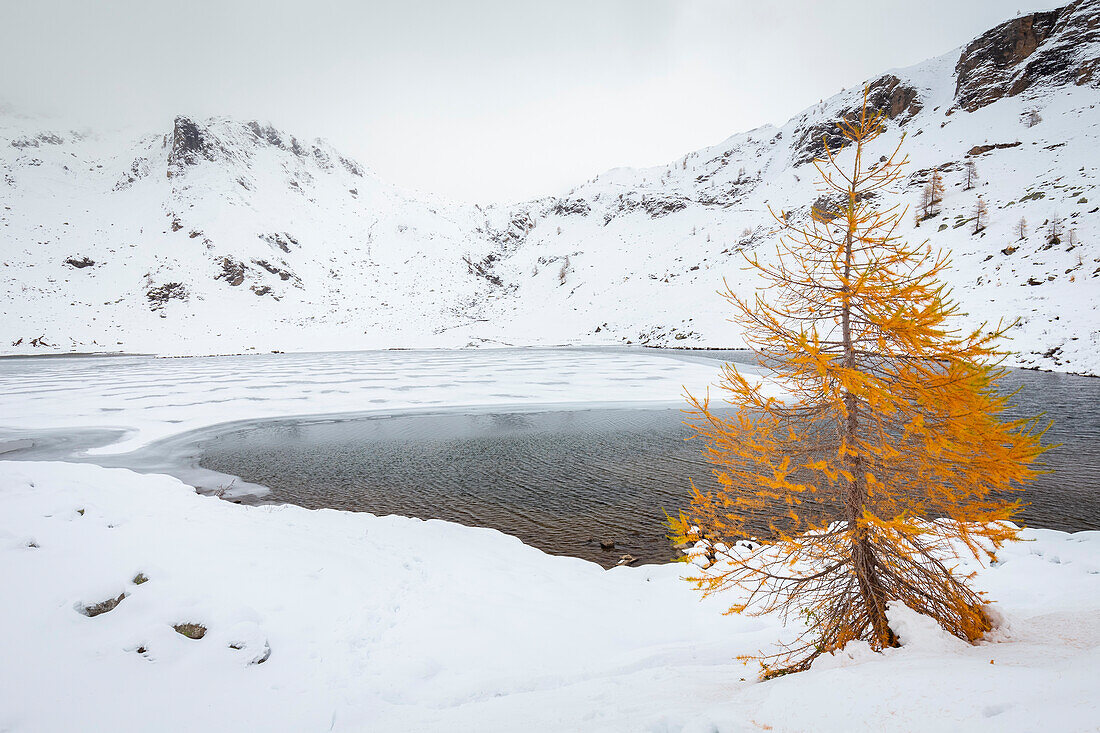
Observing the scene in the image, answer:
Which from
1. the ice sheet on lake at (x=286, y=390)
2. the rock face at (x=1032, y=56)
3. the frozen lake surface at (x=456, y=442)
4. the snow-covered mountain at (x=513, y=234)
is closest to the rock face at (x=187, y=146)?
the snow-covered mountain at (x=513, y=234)

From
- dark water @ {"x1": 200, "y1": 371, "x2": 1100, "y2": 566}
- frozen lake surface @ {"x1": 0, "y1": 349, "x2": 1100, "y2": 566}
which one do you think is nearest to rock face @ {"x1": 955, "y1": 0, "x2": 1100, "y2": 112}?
frozen lake surface @ {"x1": 0, "y1": 349, "x2": 1100, "y2": 566}

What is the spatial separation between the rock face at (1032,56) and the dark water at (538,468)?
7284 cm

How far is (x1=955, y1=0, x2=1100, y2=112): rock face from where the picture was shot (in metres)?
60.4

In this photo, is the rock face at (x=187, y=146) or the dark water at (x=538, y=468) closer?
the dark water at (x=538, y=468)

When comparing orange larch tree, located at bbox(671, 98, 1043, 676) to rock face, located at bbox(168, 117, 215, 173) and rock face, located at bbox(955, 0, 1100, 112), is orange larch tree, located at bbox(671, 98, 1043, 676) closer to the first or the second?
rock face, located at bbox(955, 0, 1100, 112)

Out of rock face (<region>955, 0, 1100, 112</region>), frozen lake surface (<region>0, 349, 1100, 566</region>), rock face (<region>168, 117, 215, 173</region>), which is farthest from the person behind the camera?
rock face (<region>168, 117, 215, 173</region>)

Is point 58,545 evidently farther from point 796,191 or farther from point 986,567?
point 796,191

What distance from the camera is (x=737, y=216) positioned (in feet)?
257

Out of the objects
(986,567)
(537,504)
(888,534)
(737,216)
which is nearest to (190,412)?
(537,504)

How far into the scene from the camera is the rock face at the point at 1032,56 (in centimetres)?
6044

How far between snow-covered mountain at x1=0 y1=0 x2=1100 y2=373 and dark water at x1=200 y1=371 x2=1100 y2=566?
22.6m

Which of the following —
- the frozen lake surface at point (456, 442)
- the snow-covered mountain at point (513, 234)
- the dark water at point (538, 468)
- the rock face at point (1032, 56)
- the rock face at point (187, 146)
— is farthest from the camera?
the rock face at point (187, 146)

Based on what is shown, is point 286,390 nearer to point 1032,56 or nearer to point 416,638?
point 416,638

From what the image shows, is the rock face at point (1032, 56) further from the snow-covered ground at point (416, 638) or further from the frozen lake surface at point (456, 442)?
the snow-covered ground at point (416, 638)
